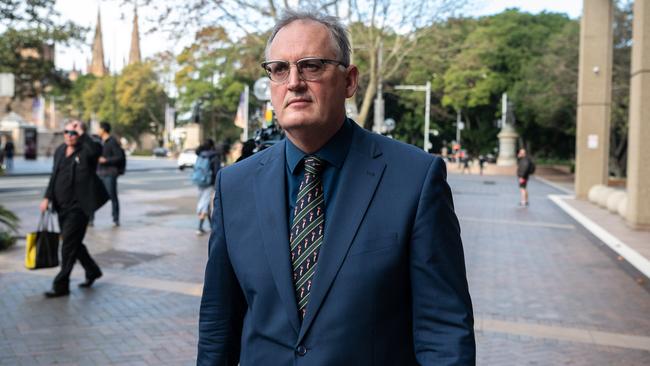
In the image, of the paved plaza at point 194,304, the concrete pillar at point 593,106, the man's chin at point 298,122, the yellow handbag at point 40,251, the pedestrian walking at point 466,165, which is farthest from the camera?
the pedestrian walking at point 466,165

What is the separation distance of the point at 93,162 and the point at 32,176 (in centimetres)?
2772

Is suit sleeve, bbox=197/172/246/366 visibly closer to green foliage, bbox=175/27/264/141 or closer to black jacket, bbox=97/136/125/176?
black jacket, bbox=97/136/125/176

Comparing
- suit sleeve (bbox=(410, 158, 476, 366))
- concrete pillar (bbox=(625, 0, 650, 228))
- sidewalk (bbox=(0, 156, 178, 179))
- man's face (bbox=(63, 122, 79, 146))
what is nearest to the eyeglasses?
suit sleeve (bbox=(410, 158, 476, 366))

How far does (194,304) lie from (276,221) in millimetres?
5502

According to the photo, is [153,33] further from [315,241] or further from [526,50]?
[526,50]

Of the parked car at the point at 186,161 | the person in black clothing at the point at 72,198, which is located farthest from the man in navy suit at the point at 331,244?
the parked car at the point at 186,161

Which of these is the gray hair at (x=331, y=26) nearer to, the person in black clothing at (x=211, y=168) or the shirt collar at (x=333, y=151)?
the shirt collar at (x=333, y=151)

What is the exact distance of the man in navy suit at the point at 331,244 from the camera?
80.4 inches

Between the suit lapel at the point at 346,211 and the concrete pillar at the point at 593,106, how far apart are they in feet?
75.3

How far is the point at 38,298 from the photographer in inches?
298

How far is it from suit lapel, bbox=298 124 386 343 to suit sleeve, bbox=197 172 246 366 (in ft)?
1.17

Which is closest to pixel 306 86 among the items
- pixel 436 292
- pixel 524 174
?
pixel 436 292

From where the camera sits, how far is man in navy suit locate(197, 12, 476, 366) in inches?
80.4

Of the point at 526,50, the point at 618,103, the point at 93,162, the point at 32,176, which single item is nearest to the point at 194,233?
the point at 93,162
